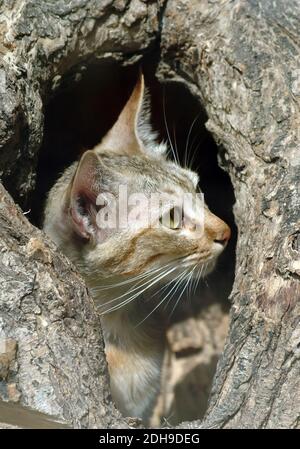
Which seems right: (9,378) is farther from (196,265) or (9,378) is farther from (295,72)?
(295,72)

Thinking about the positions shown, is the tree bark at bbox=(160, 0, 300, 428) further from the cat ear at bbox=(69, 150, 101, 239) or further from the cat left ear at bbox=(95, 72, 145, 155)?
the cat ear at bbox=(69, 150, 101, 239)

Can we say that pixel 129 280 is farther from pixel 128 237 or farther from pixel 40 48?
pixel 40 48

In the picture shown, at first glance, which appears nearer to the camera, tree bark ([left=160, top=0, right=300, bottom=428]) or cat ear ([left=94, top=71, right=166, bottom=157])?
tree bark ([left=160, top=0, right=300, bottom=428])

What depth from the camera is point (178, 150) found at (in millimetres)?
3736

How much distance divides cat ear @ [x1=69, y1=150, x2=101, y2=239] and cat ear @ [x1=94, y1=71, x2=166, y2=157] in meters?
0.49

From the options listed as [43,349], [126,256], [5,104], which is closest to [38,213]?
[126,256]

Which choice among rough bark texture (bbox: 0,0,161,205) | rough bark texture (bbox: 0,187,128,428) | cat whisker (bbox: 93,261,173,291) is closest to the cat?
cat whisker (bbox: 93,261,173,291)

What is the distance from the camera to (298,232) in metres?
2.28

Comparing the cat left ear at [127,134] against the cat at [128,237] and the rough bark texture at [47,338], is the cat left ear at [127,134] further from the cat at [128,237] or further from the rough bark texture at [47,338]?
the rough bark texture at [47,338]

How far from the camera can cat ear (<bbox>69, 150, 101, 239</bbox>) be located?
97.7 inches

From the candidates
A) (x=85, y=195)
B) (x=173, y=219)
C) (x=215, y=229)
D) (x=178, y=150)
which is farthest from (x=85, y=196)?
(x=178, y=150)

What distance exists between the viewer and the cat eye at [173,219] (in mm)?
2758

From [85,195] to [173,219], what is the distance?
41cm

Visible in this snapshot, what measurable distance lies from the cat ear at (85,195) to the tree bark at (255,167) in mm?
569
